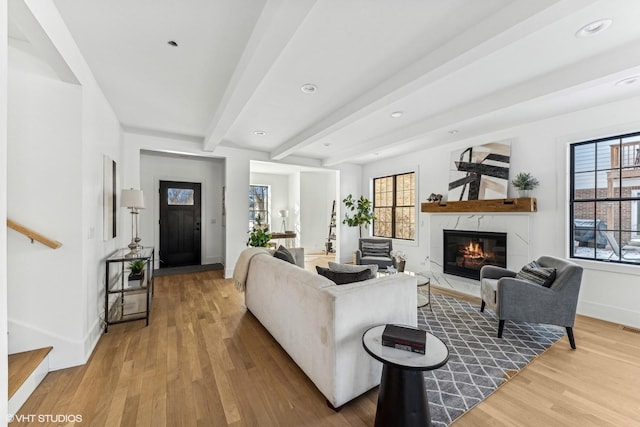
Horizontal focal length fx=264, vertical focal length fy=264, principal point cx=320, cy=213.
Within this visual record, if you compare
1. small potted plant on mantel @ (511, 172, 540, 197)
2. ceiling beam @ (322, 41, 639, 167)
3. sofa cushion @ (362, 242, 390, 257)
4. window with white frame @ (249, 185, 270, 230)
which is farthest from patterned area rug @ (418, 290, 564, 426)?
window with white frame @ (249, 185, 270, 230)

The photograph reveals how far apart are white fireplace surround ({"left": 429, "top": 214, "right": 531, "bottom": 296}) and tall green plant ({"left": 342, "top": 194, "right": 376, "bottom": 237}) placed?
1632 mm

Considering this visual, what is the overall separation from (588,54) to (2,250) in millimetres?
4156

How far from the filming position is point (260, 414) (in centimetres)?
171

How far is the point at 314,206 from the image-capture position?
8570 mm

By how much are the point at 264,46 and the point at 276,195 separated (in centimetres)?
714

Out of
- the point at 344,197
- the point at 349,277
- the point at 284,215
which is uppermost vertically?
the point at 344,197

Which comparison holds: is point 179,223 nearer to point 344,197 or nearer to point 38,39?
point 344,197

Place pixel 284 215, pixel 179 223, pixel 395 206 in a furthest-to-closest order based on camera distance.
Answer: pixel 284 215 < pixel 395 206 < pixel 179 223

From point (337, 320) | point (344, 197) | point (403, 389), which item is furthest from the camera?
point (344, 197)

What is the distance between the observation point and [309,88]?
2887mm

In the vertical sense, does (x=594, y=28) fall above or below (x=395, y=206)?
above

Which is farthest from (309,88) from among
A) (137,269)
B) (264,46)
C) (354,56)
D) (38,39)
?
(137,269)

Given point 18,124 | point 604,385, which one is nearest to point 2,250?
point 18,124

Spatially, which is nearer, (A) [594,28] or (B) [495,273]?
(A) [594,28]
